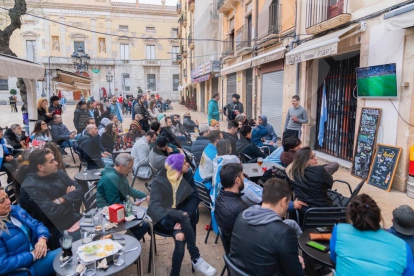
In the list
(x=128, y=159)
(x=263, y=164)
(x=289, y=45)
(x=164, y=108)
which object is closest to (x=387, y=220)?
(x=263, y=164)

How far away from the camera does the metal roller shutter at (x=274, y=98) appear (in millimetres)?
10153

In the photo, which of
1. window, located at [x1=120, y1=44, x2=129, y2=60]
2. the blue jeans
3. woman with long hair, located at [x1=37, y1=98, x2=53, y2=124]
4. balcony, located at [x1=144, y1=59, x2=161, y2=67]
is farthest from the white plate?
window, located at [x1=120, y1=44, x2=129, y2=60]

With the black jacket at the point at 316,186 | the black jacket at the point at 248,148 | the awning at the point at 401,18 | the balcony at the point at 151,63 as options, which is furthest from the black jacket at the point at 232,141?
the balcony at the point at 151,63

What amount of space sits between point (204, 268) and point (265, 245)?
134 centimetres

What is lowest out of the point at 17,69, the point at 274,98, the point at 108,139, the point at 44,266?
the point at 44,266

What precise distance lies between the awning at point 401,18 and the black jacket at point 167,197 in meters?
4.09

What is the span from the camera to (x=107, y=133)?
626 centimetres

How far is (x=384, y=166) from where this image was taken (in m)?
5.36

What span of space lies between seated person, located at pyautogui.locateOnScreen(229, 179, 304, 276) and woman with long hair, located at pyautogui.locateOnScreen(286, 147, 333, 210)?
4.25 ft

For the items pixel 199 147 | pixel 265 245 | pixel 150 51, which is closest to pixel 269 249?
pixel 265 245

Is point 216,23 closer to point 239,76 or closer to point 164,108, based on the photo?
point 239,76

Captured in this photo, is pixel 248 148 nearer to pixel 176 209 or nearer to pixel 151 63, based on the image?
pixel 176 209

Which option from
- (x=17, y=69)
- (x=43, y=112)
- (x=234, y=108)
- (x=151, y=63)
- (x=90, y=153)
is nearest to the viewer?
(x=90, y=153)

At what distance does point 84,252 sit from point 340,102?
22.5 feet
